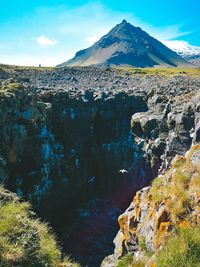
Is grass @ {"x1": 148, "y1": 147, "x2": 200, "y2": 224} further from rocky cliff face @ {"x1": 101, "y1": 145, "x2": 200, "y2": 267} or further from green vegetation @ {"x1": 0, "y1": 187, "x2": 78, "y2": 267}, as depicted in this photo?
green vegetation @ {"x1": 0, "y1": 187, "x2": 78, "y2": 267}

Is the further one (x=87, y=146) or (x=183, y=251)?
(x=87, y=146)

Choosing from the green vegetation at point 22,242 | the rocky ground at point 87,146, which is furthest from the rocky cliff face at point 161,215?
the rocky ground at point 87,146

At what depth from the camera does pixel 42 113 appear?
115ft

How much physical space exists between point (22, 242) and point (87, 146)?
112 ft

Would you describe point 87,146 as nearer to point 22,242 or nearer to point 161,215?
point 161,215

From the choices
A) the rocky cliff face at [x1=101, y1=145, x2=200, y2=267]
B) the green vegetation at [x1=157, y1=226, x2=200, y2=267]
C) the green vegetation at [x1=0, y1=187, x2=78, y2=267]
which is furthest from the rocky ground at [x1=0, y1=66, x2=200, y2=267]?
the green vegetation at [x1=157, y1=226, x2=200, y2=267]

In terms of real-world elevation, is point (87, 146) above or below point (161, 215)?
below

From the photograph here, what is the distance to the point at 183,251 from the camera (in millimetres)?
8828

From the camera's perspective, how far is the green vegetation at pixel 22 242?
8.59 meters

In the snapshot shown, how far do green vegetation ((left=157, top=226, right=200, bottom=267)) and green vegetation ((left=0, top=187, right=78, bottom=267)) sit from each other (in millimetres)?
3215

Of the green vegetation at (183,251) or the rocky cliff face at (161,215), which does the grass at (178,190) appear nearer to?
the rocky cliff face at (161,215)

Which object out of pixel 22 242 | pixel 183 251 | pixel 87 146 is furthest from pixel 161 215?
pixel 87 146

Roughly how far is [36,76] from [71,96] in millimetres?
21889

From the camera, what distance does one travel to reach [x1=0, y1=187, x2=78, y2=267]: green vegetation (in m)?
8.59
